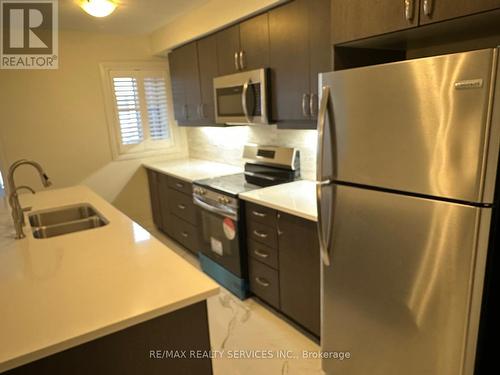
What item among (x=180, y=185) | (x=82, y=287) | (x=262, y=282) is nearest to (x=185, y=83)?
(x=180, y=185)

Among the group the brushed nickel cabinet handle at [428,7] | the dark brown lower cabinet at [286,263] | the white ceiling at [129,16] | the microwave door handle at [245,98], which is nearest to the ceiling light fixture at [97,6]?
the white ceiling at [129,16]

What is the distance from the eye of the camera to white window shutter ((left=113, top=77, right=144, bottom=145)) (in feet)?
13.1

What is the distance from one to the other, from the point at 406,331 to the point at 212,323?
1448mm

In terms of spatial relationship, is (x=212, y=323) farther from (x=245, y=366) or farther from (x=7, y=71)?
(x=7, y=71)

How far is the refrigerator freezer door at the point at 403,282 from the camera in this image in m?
1.25

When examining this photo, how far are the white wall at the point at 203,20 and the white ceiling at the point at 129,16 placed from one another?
0.07m

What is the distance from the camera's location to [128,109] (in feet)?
13.3

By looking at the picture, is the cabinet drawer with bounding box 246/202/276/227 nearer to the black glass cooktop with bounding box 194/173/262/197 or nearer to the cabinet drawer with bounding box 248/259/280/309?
the black glass cooktop with bounding box 194/173/262/197

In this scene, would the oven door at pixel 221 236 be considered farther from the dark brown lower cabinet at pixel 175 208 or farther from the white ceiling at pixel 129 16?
the white ceiling at pixel 129 16

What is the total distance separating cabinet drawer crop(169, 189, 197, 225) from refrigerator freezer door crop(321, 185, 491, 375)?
185 cm

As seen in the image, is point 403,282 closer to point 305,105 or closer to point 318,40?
point 305,105

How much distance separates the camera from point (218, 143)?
13.2ft

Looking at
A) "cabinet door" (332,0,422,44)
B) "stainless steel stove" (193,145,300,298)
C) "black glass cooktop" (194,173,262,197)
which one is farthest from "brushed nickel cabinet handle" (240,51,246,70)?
"cabinet door" (332,0,422,44)

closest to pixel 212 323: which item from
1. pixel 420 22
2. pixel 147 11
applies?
pixel 420 22
